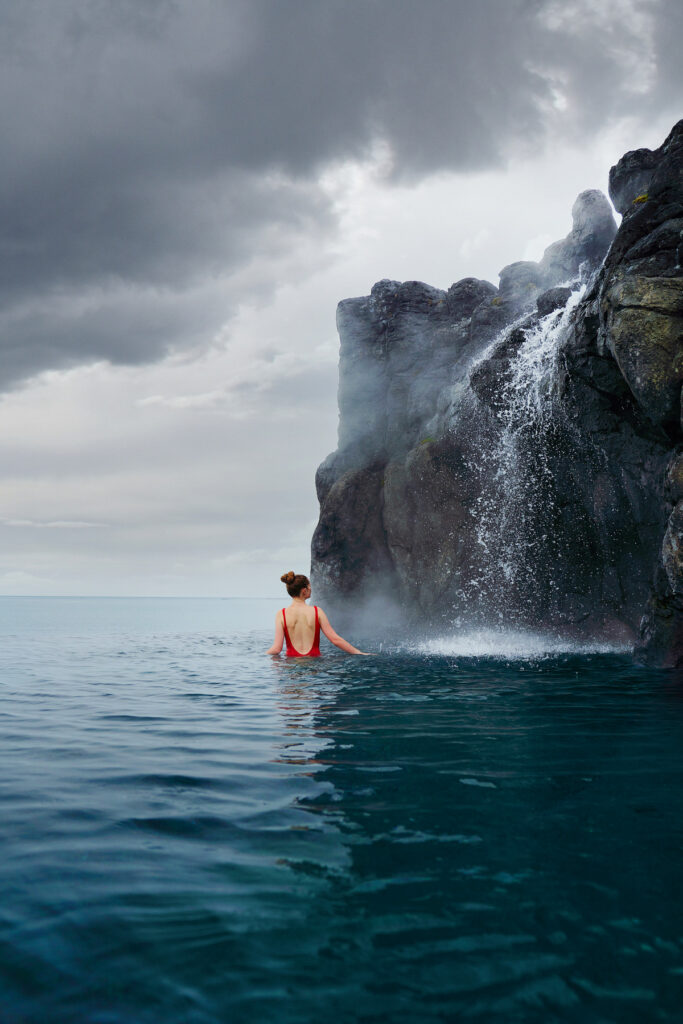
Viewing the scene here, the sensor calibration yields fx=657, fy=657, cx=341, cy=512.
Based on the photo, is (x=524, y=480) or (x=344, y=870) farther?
(x=524, y=480)

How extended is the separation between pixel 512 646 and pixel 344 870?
18.1 metres

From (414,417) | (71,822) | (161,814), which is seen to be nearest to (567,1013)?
(161,814)

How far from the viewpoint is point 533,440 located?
21703 millimetres

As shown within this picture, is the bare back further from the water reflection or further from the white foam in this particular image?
the white foam

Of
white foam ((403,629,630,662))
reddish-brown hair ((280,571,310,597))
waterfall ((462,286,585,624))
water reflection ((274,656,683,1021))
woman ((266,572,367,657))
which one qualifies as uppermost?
waterfall ((462,286,585,624))

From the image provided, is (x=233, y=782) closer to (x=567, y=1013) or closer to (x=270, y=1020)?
(x=270, y=1020)

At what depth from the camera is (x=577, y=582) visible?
2180cm

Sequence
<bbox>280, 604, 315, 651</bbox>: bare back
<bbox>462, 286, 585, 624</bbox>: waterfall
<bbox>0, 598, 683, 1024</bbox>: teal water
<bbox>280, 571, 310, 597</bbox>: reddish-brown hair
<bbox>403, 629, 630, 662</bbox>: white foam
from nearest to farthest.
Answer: <bbox>0, 598, 683, 1024</bbox>: teal water, <bbox>280, 571, 310, 597</bbox>: reddish-brown hair, <bbox>280, 604, 315, 651</bbox>: bare back, <bbox>403, 629, 630, 662</bbox>: white foam, <bbox>462, 286, 585, 624</bbox>: waterfall

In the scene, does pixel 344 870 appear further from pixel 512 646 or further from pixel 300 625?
pixel 512 646

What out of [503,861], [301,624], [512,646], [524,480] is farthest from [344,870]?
[524,480]

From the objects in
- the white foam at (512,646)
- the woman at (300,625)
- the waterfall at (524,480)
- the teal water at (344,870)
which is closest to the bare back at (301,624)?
the woman at (300,625)

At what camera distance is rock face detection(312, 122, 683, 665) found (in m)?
14.8

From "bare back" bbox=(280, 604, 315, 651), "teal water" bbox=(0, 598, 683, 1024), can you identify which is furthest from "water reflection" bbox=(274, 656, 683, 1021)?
"bare back" bbox=(280, 604, 315, 651)

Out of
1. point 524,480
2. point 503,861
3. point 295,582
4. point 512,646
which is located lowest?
point 512,646
